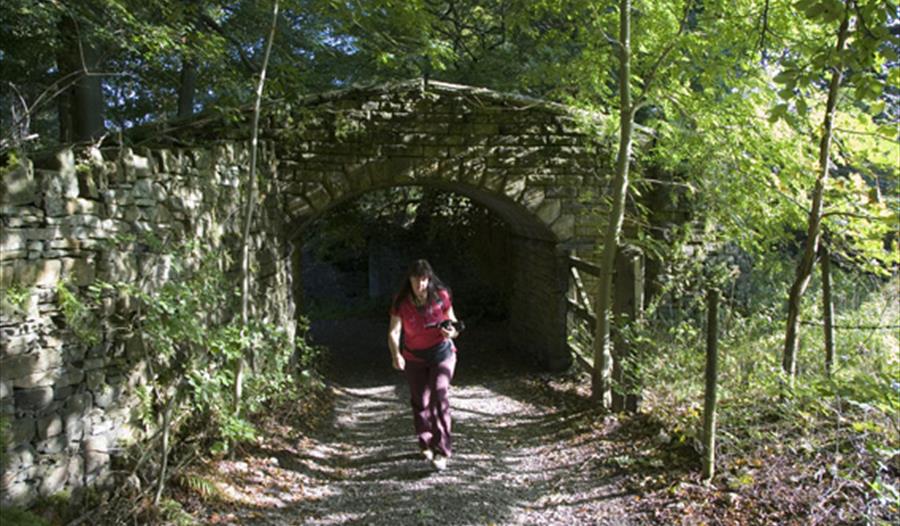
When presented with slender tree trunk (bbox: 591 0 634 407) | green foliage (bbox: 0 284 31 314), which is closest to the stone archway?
slender tree trunk (bbox: 591 0 634 407)

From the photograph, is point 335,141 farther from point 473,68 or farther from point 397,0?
point 473,68

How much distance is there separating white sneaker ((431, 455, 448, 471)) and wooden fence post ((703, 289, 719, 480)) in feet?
5.70

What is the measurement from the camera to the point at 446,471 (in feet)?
15.0

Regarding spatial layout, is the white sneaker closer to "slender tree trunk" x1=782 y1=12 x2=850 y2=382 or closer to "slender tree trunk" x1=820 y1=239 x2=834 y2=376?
"slender tree trunk" x1=782 y1=12 x2=850 y2=382

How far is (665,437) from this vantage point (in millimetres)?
4477

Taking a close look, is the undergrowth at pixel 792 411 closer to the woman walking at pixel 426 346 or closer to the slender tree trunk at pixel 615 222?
the slender tree trunk at pixel 615 222

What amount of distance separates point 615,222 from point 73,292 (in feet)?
13.1

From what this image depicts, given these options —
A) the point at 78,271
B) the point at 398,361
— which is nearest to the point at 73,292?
the point at 78,271

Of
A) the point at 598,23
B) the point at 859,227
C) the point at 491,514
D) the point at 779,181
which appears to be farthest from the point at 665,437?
the point at 598,23

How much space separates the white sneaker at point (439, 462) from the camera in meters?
4.57

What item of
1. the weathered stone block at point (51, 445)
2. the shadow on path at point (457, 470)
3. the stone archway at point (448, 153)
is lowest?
the shadow on path at point (457, 470)

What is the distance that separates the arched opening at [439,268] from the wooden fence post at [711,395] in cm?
378

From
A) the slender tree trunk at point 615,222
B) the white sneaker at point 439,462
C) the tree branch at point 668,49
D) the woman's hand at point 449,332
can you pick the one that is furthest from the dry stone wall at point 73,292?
the tree branch at point 668,49

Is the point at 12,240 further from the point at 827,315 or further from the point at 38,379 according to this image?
the point at 827,315
